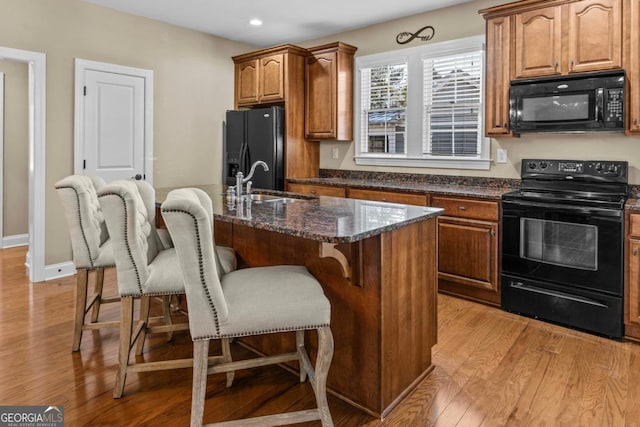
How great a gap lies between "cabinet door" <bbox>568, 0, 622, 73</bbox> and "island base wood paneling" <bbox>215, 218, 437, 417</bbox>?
1.89 m

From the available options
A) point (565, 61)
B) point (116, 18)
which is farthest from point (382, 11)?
point (116, 18)

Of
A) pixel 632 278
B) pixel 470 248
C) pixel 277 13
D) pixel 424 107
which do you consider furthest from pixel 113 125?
pixel 632 278

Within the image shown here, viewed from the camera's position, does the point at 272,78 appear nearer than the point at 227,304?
No

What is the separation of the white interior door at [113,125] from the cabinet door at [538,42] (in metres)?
3.64

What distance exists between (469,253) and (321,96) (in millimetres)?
2448

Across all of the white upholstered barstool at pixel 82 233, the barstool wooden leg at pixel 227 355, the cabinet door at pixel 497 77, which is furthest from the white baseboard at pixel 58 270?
the cabinet door at pixel 497 77

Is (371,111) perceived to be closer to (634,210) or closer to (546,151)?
(546,151)

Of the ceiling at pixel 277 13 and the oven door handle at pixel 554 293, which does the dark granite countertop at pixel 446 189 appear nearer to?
the oven door handle at pixel 554 293

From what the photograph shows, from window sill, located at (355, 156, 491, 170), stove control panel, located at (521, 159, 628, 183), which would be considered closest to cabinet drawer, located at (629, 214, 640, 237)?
stove control panel, located at (521, 159, 628, 183)

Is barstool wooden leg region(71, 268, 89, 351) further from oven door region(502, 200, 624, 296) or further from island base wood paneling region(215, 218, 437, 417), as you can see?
oven door region(502, 200, 624, 296)

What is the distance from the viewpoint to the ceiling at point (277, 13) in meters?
4.22

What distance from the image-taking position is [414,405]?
2.09 metres

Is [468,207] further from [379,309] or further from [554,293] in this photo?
[379,309]

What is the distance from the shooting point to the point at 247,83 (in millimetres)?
5363
